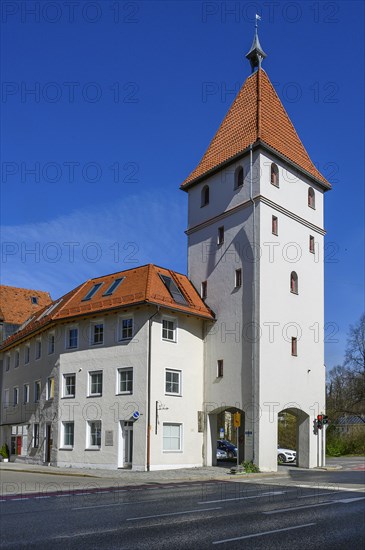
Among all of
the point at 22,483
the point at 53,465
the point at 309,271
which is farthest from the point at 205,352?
the point at 22,483

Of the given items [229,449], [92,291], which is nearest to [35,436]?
[92,291]

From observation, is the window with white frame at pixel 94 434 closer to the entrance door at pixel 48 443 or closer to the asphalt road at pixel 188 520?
the entrance door at pixel 48 443

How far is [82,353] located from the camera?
35.2 metres

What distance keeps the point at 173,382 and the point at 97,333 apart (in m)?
5.21

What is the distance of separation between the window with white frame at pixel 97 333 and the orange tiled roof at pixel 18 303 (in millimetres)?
22618

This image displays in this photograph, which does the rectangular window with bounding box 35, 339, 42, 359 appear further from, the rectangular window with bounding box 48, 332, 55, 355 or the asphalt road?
the asphalt road

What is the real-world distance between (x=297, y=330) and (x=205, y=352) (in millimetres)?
5367

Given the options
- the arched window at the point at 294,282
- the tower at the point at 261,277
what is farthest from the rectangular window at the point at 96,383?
the arched window at the point at 294,282

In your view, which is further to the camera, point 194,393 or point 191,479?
point 194,393

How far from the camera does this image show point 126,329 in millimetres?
33438

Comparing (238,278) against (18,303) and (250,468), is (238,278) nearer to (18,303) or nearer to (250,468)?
(250,468)

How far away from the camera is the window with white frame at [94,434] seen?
3338 cm

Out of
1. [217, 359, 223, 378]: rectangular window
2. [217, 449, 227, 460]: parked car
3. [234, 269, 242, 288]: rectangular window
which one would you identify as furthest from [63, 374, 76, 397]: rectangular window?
[217, 449, 227, 460]: parked car

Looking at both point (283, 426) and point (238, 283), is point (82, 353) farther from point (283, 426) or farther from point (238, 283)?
point (283, 426)
